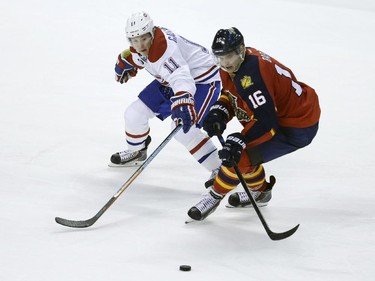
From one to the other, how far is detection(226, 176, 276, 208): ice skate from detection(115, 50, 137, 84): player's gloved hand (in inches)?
40.3

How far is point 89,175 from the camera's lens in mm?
4000

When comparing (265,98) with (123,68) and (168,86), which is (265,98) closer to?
(168,86)

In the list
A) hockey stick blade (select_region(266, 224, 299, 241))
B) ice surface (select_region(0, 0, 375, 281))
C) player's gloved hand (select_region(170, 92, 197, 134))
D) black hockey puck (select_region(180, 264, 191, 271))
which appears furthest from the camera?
player's gloved hand (select_region(170, 92, 197, 134))

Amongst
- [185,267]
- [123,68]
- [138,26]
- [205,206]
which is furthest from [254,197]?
[123,68]

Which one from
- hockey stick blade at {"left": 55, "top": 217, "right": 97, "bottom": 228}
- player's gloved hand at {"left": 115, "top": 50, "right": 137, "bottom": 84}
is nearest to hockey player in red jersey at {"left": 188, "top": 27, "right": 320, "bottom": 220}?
hockey stick blade at {"left": 55, "top": 217, "right": 97, "bottom": 228}

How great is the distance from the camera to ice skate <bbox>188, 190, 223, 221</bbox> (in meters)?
3.37

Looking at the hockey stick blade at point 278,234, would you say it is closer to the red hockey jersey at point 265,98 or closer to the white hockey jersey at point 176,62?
the red hockey jersey at point 265,98

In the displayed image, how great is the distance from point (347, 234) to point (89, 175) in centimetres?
143

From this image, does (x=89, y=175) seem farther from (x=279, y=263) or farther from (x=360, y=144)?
(x=360, y=144)

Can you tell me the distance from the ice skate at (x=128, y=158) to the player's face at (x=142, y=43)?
2.25ft

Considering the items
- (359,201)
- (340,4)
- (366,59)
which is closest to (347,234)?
(359,201)

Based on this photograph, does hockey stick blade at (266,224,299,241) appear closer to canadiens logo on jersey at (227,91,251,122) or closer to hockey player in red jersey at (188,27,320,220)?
hockey player in red jersey at (188,27,320,220)

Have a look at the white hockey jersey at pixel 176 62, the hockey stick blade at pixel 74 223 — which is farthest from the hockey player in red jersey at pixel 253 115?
the hockey stick blade at pixel 74 223

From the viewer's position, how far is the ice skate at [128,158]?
4203 millimetres
